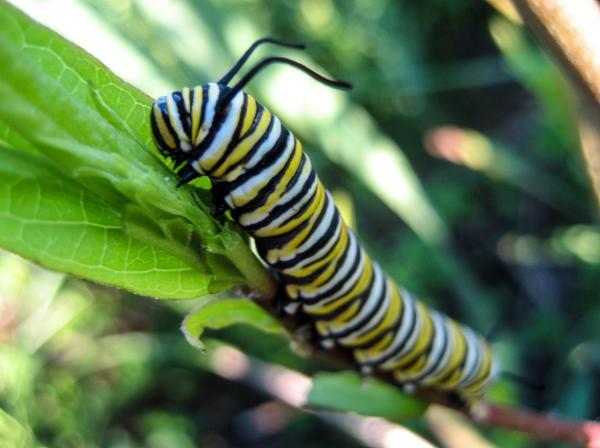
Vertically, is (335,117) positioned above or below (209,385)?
above

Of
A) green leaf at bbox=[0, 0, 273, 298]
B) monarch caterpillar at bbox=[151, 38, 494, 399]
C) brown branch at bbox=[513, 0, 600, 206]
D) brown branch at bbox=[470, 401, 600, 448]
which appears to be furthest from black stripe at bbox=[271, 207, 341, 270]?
brown branch at bbox=[470, 401, 600, 448]

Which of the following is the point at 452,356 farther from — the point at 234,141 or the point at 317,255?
the point at 234,141

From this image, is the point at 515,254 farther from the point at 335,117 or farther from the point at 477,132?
the point at 335,117

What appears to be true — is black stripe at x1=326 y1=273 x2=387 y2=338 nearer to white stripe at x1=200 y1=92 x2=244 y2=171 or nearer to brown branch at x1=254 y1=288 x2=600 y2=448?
brown branch at x1=254 y1=288 x2=600 y2=448

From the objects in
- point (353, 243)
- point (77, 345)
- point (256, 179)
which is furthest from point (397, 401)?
point (77, 345)

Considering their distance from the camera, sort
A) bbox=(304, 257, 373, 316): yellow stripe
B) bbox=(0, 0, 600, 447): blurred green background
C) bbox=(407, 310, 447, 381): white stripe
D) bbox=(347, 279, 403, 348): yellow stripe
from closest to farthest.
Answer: bbox=(304, 257, 373, 316): yellow stripe
bbox=(347, 279, 403, 348): yellow stripe
bbox=(407, 310, 447, 381): white stripe
bbox=(0, 0, 600, 447): blurred green background

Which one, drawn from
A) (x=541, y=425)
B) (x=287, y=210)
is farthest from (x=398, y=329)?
(x=287, y=210)
